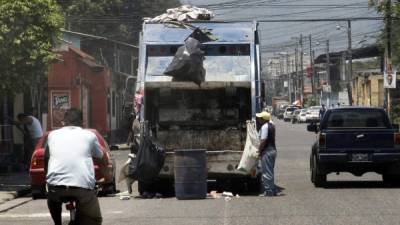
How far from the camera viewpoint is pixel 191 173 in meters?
17.2

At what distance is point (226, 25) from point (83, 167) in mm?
10418

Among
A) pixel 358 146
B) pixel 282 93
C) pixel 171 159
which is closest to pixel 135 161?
pixel 171 159

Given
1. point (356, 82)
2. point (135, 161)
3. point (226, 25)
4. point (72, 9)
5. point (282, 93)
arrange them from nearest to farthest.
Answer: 1. point (135, 161)
2. point (226, 25)
3. point (72, 9)
4. point (356, 82)
5. point (282, 93)

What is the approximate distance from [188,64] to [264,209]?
392 centimetres

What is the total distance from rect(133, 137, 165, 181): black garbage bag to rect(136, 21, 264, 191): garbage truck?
1.57 feet

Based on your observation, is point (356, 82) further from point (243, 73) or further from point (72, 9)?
point (243, 73)

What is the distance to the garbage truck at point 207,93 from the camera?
18.2 meters

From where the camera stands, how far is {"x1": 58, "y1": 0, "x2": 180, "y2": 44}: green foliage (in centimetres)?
6375

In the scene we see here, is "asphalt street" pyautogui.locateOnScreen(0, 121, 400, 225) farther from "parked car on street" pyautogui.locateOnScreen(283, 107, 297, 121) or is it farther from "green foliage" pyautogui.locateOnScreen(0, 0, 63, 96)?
"parked car on street" pyautogui.locateOnScreen(283, 107, 297, 121)

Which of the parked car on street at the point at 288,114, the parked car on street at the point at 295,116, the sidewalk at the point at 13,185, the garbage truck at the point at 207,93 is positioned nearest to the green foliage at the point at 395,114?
the sidewalk at the point at 13,185

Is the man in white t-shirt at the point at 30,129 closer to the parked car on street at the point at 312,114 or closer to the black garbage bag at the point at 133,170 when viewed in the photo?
the black garbage bag at the point at 133,170

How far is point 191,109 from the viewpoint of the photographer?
61.9 feet

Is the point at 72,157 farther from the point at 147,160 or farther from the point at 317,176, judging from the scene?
the point at 317,176

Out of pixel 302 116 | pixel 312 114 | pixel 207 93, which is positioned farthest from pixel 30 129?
pixel 302 116
